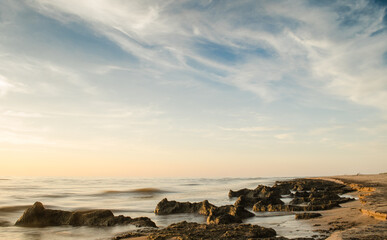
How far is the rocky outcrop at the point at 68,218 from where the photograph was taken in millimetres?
11625

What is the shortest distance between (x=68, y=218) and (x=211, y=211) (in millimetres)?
6661

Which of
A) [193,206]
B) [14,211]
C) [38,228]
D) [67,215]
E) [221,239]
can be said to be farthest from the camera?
[14,211]

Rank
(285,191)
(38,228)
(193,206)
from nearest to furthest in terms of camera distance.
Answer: (38,228), (193,206), (285,191)

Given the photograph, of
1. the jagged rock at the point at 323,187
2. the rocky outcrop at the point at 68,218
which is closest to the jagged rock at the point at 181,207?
the rocky outcrop at the point at 68,218

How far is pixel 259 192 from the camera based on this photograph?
65.4 ft

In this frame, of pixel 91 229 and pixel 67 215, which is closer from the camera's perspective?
pixel 91 229

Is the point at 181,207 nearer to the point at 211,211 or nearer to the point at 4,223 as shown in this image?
A: the point at 211,211

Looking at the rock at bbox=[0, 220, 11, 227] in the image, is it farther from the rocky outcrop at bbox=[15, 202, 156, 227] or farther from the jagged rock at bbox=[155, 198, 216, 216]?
the jagged rock at bbox=[155, 198, 216, 216]

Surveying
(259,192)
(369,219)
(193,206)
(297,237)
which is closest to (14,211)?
(193,206)

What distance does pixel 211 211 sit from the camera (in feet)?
39.3

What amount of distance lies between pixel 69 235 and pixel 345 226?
32.4ft

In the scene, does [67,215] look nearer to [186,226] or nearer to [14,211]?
[186,226]

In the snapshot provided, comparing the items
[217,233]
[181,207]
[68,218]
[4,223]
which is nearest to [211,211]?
[181,207]

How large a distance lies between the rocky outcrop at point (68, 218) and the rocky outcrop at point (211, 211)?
336 centimetres
